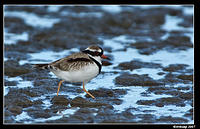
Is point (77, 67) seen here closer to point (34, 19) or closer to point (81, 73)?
point (81, 73)

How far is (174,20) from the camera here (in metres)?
12.8

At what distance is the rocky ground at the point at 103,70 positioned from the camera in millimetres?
6031

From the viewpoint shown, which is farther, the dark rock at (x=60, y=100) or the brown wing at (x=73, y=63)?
the dark rock at (x=60, y=100)

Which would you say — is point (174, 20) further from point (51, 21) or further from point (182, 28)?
point (51, 21)

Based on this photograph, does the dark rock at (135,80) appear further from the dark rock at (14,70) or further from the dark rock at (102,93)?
the dark rock at (14,70)

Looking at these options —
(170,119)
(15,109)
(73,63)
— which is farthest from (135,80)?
(15,109)

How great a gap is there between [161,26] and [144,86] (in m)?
4.99

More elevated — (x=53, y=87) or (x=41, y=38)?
(x=41, y=38)

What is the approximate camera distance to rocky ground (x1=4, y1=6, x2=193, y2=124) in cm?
603

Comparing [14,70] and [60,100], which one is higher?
[14,70]

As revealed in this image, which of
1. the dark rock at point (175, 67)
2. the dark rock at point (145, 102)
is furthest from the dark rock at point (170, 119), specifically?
the dark rock at point (175, 67)

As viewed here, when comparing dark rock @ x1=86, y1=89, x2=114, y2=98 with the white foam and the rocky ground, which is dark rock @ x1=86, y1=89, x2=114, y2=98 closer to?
the rocky ground

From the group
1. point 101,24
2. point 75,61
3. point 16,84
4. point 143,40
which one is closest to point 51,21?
point 101,24

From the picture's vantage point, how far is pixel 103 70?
8336mm
